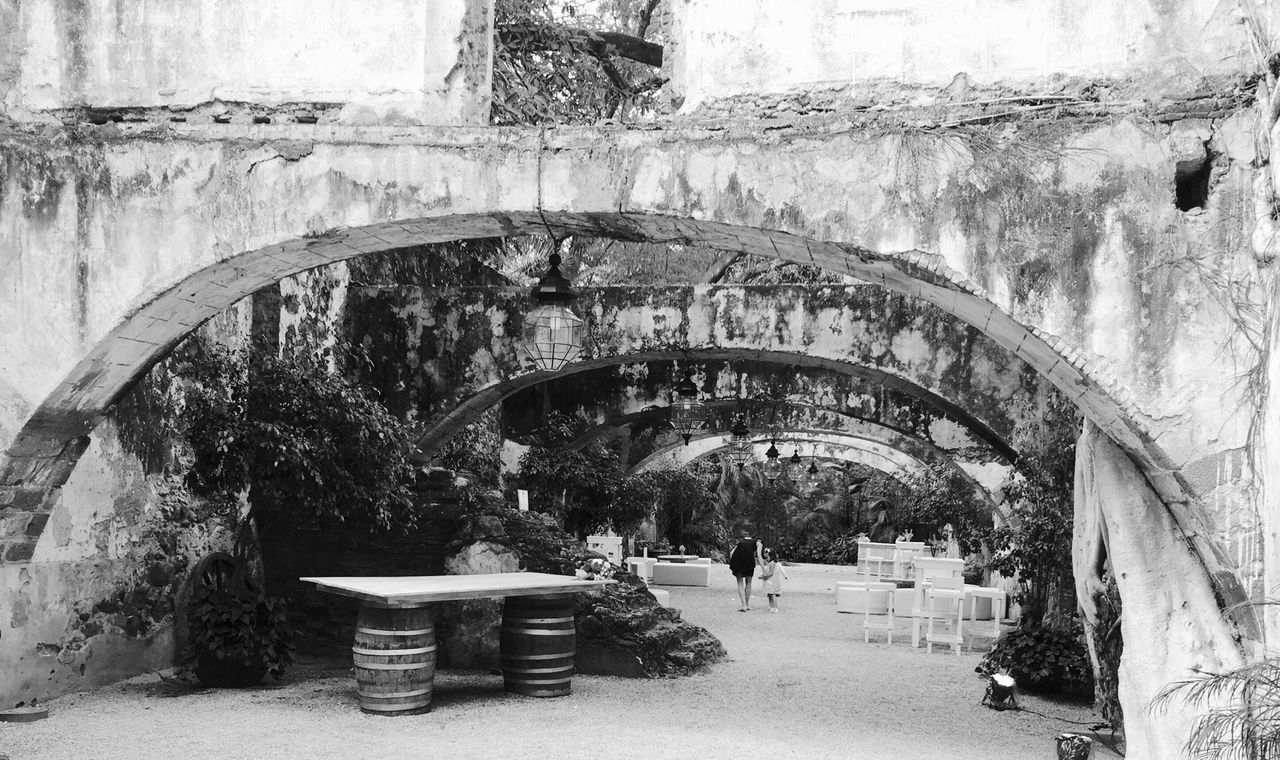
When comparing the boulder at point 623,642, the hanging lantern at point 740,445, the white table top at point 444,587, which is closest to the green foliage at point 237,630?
the white table top at point 444,587

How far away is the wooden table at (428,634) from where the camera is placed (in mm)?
7449

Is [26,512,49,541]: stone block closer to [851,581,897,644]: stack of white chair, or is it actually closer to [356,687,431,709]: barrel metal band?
[356,687,431,709]: barrel metal band

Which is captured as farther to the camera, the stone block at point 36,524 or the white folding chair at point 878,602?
the white folding chair at point 878,602

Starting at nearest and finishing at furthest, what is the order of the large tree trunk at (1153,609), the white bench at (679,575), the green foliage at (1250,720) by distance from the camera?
1. the green foliage at (1250,720)
2. the large tree trunk at (1153,609)
3. the white bench at (679,575)

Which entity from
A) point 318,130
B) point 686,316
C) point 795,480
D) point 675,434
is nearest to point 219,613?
point 318,130

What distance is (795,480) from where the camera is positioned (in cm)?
3081

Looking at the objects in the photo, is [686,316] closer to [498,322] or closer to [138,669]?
[498,322]

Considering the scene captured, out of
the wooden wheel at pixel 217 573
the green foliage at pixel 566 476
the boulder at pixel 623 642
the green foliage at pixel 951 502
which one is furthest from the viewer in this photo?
the green foliage at pixel 951 502

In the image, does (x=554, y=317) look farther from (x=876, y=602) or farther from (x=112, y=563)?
(x=876, y=602)

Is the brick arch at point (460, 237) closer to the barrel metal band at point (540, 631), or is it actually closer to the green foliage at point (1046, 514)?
the green foliage at point (1046, 514)

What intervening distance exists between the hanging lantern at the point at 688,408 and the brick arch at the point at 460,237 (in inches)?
249

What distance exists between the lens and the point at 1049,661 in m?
8.88

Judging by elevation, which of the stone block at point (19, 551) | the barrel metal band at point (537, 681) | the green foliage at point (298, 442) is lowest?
the barrel metal band at point (537, 681)

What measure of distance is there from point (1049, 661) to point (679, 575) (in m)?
11.5
